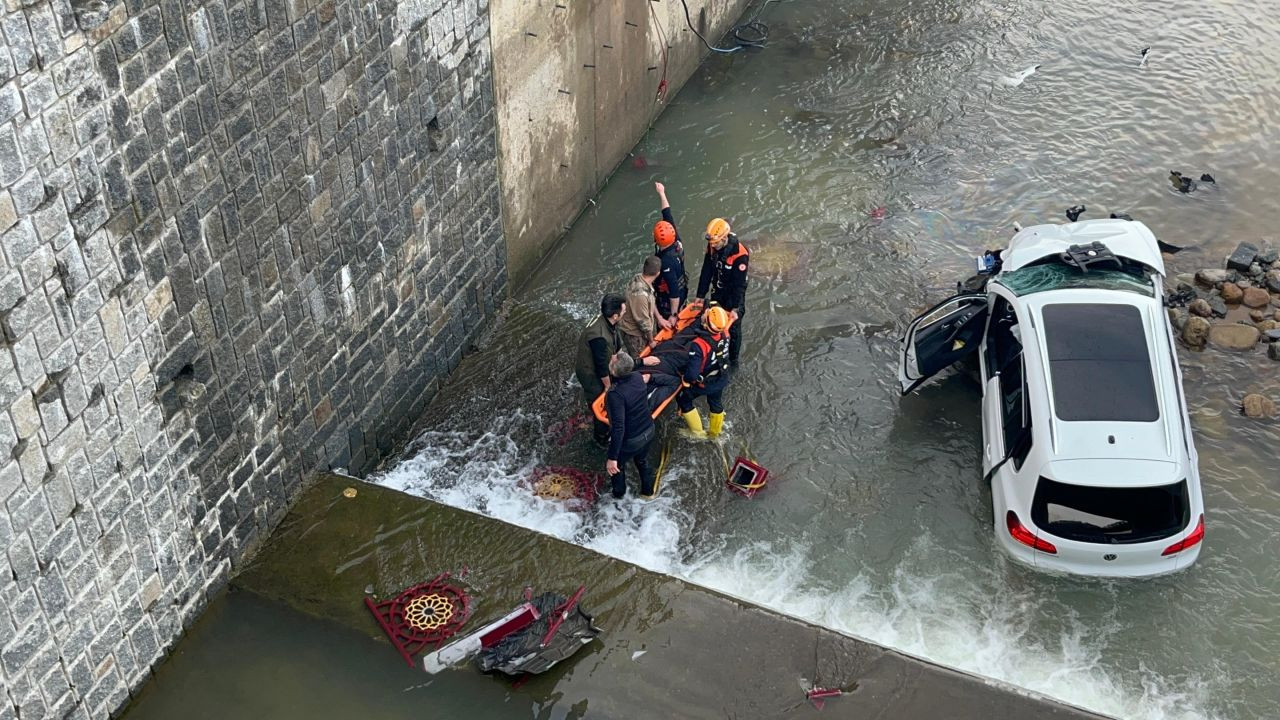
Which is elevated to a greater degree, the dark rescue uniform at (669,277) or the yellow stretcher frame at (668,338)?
the dark rescue uniform at (669,277)

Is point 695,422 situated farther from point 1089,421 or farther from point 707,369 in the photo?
point 1089,421

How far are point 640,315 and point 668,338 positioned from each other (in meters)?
0.32

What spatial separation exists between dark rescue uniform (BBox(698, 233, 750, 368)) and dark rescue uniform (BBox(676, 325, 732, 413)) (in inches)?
19.0

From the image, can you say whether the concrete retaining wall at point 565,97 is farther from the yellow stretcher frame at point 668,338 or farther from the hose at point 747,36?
the yellow stretcher frame at point 668,338

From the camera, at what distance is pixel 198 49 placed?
7238 mm

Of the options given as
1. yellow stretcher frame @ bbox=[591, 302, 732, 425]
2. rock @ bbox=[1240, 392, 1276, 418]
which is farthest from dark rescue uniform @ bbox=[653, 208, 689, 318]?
rock @ bbox=[1240, 392, 1276, 418]

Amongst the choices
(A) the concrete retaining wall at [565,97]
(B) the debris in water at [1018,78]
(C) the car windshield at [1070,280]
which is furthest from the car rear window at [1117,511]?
(B) the debris in water at [1018,78]

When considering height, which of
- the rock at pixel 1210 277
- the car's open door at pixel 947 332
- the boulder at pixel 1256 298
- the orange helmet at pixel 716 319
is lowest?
the boulder at pixel 1256 298

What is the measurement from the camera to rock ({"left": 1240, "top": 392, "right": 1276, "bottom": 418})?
1114 cm

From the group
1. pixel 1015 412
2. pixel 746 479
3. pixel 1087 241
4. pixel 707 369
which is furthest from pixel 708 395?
pixel 1087 241

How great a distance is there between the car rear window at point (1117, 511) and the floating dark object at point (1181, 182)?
7018mm

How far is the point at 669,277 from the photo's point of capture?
10875 millimetres

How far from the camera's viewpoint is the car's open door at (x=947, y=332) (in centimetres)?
1090

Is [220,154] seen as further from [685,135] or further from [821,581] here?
[685,135]
